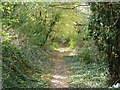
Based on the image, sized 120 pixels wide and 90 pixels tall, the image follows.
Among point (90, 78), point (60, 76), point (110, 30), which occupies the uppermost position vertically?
point (110, 30)

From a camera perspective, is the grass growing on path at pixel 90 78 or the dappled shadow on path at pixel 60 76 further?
the dappled shadow on path at pixel 60 76

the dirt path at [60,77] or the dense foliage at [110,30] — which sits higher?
the dense foliage at [110,30]

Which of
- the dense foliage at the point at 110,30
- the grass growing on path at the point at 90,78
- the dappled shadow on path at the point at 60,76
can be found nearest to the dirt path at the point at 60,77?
the dappled shadow on path at the point at 60,76

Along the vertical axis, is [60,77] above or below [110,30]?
below

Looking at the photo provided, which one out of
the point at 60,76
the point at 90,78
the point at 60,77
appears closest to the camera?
the point at 90,78

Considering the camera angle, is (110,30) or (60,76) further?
(60,76)

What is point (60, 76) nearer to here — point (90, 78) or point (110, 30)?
point (90, 78)

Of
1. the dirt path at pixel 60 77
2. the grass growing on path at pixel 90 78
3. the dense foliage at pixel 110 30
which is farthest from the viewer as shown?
the dirt path at pixel 60 77

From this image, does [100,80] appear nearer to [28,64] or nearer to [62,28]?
[28,64]

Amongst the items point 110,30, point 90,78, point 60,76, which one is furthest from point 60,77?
point 110,30

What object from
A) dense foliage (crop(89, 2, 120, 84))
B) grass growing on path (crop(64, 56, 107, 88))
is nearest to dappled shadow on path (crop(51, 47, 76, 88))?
grass growing on path (crop(64, 56, 107, 88))

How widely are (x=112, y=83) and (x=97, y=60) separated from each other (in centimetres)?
402

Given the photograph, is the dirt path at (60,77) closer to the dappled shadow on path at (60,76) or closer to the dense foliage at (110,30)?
the dappled shadow on path at (60,76)

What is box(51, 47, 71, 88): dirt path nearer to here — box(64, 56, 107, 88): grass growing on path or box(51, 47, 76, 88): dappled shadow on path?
box(51, 47, 76, 88): dappled shadow on path
